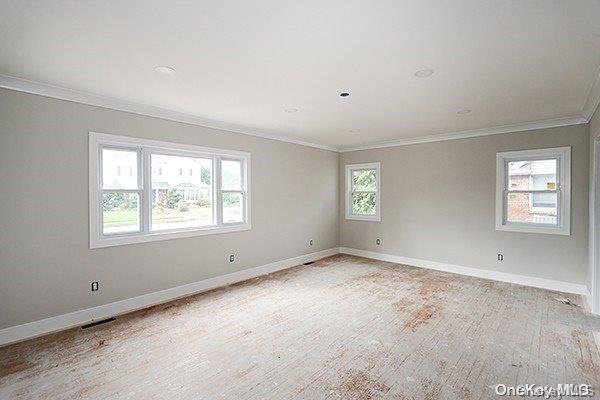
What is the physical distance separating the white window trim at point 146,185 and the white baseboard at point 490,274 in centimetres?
324

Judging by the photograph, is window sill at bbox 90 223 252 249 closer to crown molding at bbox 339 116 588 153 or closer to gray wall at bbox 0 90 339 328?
gray wall at bbox 0 90 339 328

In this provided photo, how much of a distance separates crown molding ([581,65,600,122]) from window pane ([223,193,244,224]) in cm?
487

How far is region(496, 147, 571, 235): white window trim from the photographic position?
451cm

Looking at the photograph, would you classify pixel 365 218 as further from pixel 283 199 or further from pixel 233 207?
pixel 233 207

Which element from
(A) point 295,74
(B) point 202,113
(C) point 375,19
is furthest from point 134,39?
(B) point 202,113

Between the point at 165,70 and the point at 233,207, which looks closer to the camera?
the point at 165,70

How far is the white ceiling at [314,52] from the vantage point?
6.19ft

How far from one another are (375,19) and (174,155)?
11.3 feet

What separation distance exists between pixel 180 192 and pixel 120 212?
0.87 metres

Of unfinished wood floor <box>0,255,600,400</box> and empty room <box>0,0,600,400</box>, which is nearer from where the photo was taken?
empty room <box>0,0,600,400</box>

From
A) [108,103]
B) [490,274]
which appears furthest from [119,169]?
[490,274]

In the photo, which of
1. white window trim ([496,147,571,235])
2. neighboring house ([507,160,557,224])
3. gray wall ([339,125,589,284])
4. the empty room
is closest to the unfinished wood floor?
the empty room

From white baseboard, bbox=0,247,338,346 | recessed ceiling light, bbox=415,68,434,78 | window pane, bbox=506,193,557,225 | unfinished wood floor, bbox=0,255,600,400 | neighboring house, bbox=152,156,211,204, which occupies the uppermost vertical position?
recessed ceiling light, bbox=415,68,434,78

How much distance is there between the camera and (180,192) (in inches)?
177
